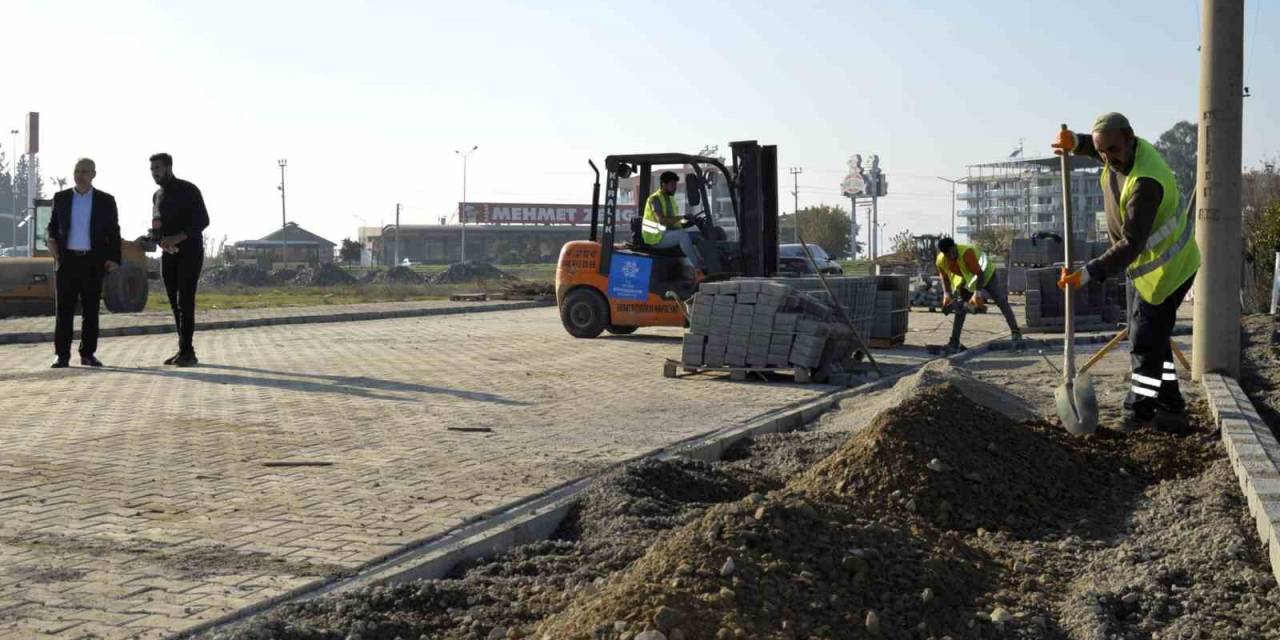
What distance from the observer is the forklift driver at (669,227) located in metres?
18.3

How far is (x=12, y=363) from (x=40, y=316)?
11679mm

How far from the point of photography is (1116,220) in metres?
9.02

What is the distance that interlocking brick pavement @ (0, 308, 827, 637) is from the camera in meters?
5.14

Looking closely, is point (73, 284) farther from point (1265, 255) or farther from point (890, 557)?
point (1265, 255)

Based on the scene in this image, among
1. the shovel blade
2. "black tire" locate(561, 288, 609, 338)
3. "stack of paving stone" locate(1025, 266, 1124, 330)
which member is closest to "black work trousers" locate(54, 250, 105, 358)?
"black tire" locate(561, 288, 609, 338)

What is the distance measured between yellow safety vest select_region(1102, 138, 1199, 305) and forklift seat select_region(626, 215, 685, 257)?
9.97 metres

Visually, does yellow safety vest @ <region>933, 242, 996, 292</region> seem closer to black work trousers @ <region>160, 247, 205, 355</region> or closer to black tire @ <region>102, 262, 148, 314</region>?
black work trousers @ <region>160, 247, 205, 355</region>

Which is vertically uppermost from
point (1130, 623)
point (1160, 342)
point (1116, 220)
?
point (1116, 220)

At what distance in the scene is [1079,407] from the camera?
8.47 m

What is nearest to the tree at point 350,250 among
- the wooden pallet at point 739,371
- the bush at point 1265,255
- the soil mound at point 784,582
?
the bush at point 1265,255

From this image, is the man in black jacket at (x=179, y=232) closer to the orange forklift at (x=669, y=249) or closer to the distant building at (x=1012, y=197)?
the orange forklift at (x=669, y=249)

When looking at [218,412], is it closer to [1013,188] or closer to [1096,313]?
[1096,313]

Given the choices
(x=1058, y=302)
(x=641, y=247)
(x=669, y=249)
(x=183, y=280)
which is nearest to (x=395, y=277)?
(x=1058, y=302)

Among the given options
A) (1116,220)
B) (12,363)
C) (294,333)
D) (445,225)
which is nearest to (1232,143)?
(1116,220)
